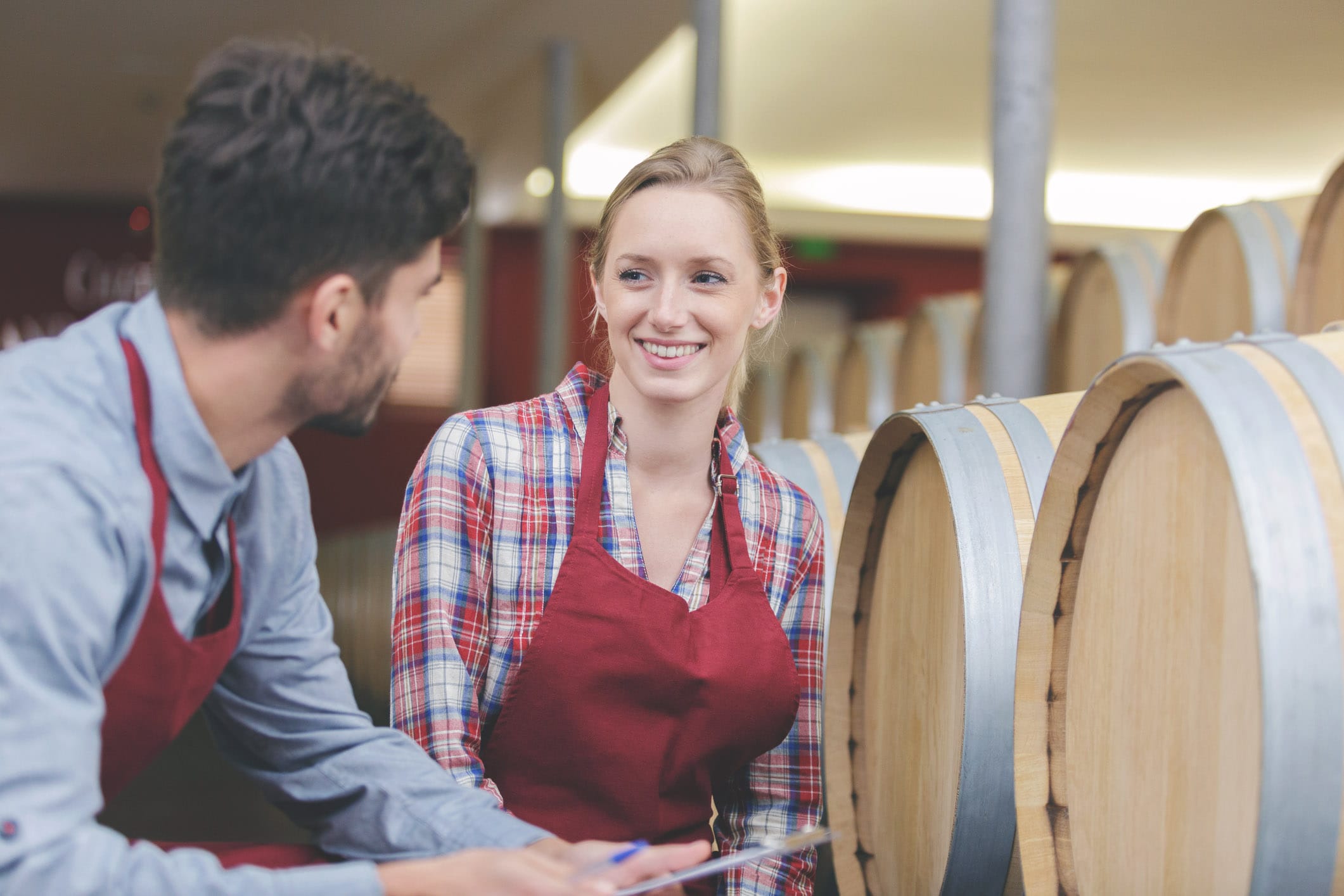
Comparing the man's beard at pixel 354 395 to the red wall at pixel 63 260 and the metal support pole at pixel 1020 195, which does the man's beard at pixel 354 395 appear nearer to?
the metal support pole at pixel 1020 195

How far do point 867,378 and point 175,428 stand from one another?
3.87 meters

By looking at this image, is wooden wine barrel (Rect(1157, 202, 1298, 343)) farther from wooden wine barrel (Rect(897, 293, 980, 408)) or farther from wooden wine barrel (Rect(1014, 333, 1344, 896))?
wooden wine barrel (Rect(1014, 333, 1344, 896))

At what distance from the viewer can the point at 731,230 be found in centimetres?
196

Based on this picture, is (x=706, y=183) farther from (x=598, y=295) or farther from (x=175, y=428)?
(x=175, y=428)

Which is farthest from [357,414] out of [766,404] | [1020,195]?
[766,404]

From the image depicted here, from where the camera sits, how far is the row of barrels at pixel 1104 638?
1173 millimetres

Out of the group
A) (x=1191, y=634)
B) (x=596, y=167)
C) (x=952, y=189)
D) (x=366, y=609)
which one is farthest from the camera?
(x=952, y=189)

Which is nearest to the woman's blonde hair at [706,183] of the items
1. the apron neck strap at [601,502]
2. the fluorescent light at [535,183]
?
the apron neck strap at [601,502]

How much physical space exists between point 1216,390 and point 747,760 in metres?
0.92

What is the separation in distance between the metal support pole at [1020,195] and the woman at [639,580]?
1116mm

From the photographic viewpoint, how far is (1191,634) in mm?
1389

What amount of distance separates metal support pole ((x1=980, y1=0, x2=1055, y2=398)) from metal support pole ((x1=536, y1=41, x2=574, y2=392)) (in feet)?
17.4

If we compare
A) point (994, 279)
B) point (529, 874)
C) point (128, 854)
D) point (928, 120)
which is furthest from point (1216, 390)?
point (928, 120)

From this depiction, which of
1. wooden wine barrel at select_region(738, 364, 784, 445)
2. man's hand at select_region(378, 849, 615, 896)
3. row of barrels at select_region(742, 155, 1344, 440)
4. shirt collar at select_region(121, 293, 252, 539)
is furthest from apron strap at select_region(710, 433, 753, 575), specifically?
wooden wine barrel at select_region(738, 364, 784, 445)
